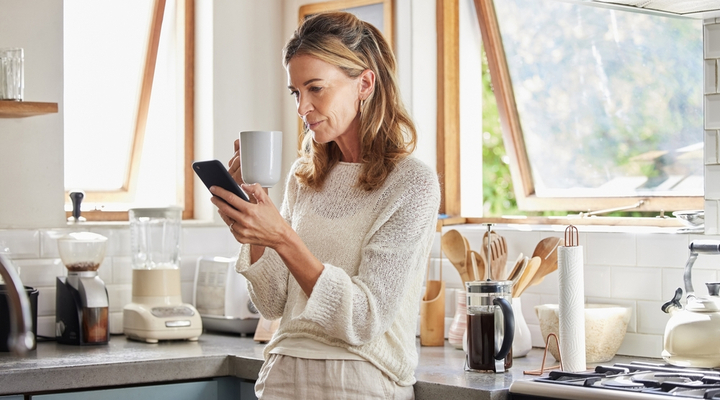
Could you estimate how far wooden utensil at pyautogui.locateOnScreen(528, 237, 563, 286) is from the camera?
2.68m

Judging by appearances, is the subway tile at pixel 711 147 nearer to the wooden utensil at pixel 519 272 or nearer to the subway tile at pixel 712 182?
the subway tile at pixel 712 182

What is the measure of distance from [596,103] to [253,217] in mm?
1766

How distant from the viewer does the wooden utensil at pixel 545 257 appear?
8.80 feet

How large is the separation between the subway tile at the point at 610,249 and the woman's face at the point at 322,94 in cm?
108

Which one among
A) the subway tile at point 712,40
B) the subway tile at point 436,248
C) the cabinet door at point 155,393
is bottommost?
the cabinet door at point 155,393

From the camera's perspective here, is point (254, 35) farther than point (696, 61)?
Yes

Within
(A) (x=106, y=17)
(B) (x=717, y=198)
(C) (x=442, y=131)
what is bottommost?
(B) (x=717, y=198)

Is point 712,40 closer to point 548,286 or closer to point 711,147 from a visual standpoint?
point 711,147

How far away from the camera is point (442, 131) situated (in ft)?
10.6

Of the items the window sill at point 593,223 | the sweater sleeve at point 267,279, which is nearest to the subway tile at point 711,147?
the window sill at point 593,223

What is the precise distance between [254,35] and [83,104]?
0.71 m

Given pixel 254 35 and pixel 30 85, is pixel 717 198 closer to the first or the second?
pixel 254 35

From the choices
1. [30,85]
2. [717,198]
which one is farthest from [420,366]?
[30,85]

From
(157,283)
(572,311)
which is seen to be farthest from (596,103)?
(157,283)
